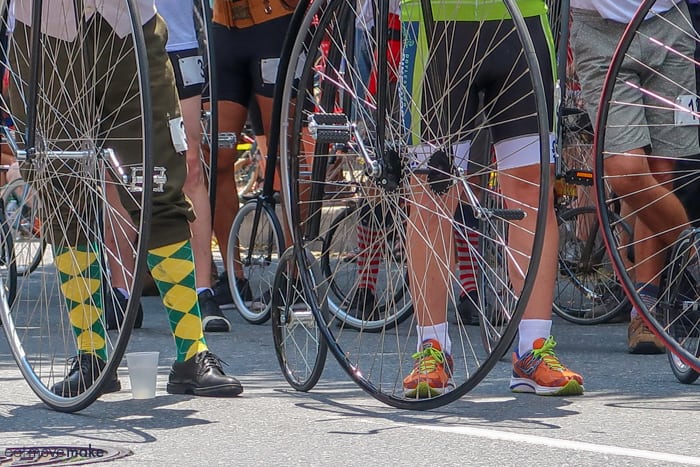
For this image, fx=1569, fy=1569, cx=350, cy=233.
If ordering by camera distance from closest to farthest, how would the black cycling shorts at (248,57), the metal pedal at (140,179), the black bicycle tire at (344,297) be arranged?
1. the metal pedal at (140,179)
2. the black bicycle tire at (344,297)
3. the black cycling shorts at (248,57)

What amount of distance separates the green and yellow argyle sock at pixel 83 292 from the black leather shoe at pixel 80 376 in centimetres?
3

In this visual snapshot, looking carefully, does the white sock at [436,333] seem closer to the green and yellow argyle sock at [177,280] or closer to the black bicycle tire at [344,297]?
the black bicycle tire at [344,297]

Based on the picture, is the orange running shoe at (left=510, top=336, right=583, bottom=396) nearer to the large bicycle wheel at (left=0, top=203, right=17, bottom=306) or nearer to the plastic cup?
the plastic cup

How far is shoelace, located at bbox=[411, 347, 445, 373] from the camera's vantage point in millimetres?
5023

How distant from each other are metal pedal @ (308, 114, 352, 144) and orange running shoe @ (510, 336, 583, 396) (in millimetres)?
932

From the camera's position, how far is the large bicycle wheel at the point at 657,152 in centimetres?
552

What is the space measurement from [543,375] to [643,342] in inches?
46.2

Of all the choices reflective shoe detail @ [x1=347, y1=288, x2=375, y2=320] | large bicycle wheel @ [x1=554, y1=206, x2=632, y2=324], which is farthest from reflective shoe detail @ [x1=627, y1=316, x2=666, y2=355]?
reflective shoe detail @ [x1=347, y1=288, x2=375, y2=320]

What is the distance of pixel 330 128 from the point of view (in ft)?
16.4

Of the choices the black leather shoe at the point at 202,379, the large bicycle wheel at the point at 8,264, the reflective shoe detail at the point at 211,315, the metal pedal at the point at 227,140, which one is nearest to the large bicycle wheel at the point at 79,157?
the black leather shoe at the point at 202,379

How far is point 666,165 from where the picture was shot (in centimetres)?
592

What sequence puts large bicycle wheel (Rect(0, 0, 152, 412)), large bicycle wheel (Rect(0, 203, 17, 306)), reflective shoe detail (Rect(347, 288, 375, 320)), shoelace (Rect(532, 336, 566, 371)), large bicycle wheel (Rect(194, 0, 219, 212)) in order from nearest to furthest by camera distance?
large bicycle wheel (Rect(0, 0, 152, 412)) → shoelace (Rect(532, 336, 566, 371)) → reflective shoe detail (Rect(347, 288, 375, 320)) → large bicycle wheel (Rect(0, 203, 17, 306)) → large bicycle wheel (Rect(194, 0, 219, 212))

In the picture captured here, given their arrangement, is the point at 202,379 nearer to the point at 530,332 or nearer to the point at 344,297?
the point at 530,332

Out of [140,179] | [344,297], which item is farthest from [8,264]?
[140,179]
